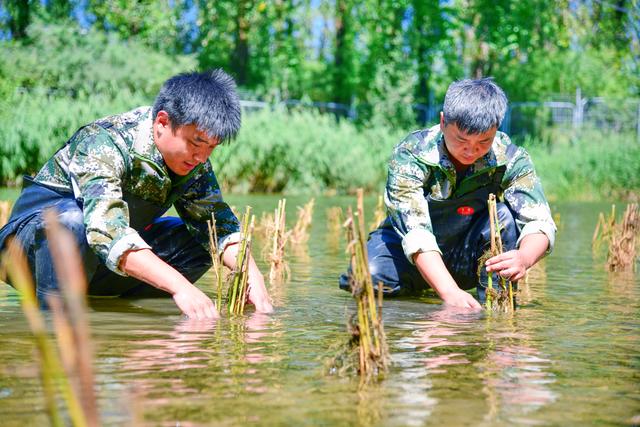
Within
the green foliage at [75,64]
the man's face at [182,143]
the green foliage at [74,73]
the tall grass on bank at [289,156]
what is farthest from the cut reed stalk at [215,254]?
the green foliage at [75,64]

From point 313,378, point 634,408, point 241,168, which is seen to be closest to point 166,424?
point 313,378

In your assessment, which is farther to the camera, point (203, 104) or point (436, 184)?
point (436, 184)

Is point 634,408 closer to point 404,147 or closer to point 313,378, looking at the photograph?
point 313,378

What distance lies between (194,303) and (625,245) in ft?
14.2

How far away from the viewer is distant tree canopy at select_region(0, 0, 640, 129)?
1262 inches

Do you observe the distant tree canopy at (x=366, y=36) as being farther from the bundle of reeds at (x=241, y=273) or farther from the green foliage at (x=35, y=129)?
the bundle of reeds at (x=241, y=273)

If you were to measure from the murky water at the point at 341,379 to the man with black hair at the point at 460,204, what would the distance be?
0.82ft

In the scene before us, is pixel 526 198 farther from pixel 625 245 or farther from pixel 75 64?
pixel 75 64

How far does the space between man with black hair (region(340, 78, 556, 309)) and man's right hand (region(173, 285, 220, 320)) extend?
1.17 meters

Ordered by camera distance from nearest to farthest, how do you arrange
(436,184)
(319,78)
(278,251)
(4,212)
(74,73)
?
(436,184) → (278,251) → (4,212) → (74,73) → (319,78)

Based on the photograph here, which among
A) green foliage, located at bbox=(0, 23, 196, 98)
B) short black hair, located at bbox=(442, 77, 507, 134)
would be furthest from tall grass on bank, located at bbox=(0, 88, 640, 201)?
short black hair, located at bbox=(442, 77, 507, 134)

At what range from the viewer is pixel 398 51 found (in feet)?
110

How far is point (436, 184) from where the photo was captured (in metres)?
5.74

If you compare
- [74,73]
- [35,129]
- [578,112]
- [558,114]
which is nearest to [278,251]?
[35,129]
